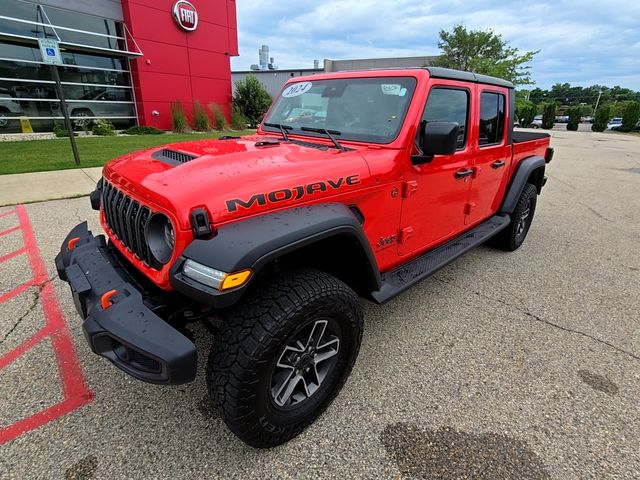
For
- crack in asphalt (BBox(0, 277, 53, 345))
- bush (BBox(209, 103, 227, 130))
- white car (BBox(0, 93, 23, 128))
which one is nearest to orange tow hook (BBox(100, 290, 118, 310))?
crack in asphalt (BBox(0, 277, 53, 345))

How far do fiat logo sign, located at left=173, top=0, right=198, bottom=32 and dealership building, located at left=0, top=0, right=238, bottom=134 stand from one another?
0.04 m

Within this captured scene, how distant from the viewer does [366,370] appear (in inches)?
97.6

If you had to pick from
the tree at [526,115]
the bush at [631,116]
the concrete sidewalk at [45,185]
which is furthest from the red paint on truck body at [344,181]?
the bush at [631,116]

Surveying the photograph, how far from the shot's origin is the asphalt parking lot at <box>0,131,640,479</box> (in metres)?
1.84

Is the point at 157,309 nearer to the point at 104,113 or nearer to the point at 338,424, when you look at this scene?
the point at 338,424

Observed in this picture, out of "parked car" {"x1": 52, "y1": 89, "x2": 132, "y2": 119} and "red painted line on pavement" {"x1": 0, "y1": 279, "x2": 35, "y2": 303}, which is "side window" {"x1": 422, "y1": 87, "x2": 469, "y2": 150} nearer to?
"red painted line on pavement" {"x1": 0, "y1": 279, "x2": 35, "y2": 303}

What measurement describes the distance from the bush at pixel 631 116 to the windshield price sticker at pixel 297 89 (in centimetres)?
4301

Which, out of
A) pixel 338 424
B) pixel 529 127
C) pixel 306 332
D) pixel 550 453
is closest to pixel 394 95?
pixel 306 332

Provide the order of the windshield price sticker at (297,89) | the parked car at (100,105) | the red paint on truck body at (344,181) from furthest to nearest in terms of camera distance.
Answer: the parked car at (100,105) < the windshield price sticker at (297,89) < the red paint on truck body at (344,181)

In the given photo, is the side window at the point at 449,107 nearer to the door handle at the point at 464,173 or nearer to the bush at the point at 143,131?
the door handle at the point at 464,173

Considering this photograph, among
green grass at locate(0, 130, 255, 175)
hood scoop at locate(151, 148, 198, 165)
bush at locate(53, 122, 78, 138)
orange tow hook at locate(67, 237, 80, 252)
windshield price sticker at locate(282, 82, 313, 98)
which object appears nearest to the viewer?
hood scoop at locate(151, 148, 198, 165)

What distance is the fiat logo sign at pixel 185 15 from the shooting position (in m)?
17.0

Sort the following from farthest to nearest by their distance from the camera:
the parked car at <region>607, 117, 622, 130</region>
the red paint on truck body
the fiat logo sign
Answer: the parked car at <region>607, 117, 622, 130</region> → the fiat logo sign → the red paint on truck body

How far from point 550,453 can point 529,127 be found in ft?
150
